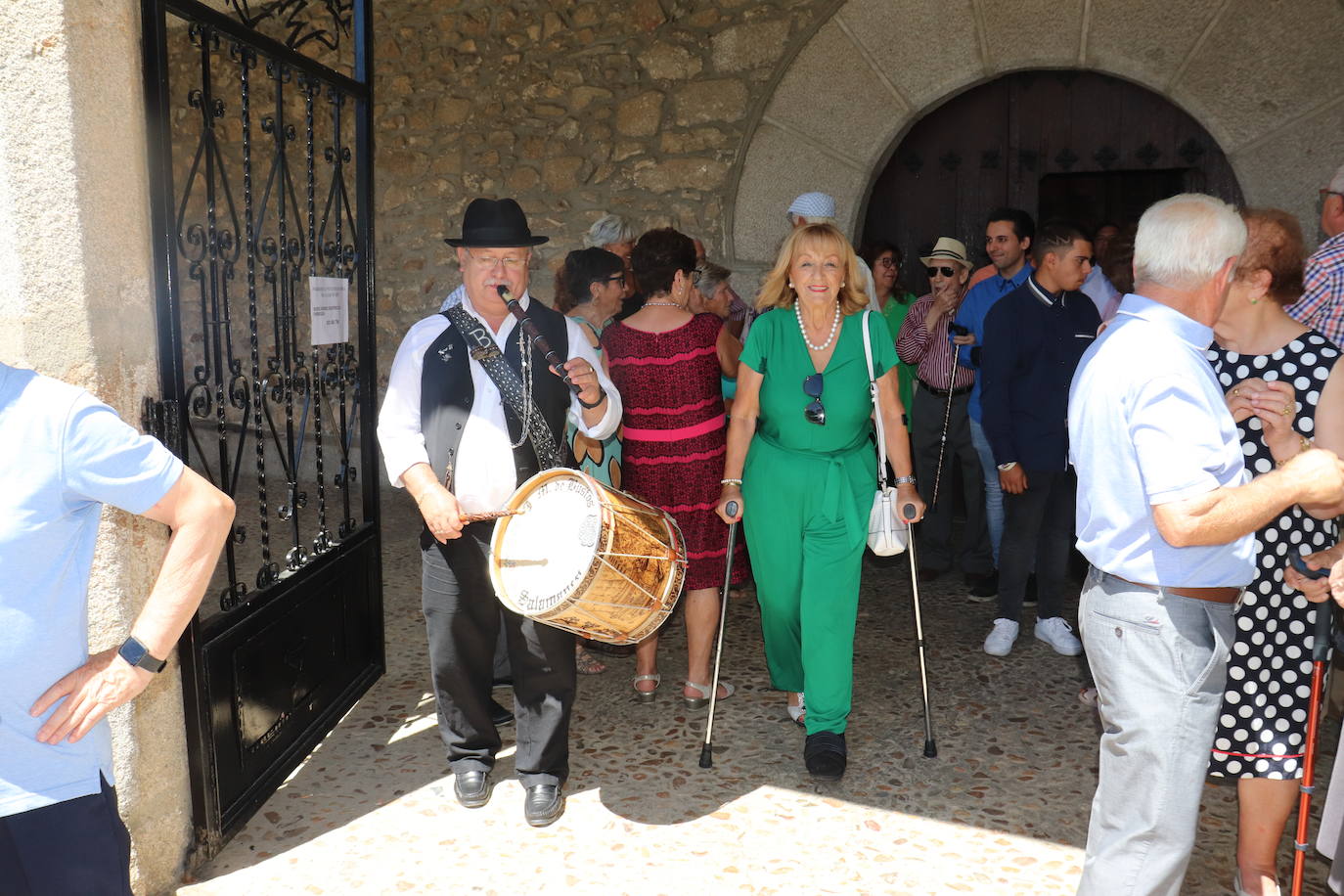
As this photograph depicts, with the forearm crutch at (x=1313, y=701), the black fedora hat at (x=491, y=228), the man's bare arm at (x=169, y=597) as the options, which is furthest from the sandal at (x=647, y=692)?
the man's bare arm at (x=169, y=597)

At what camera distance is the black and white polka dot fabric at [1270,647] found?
227cm

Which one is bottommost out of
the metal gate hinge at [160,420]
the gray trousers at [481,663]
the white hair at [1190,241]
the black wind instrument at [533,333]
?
the gray trousers at [481,663]

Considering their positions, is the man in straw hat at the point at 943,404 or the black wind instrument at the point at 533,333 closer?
the black wind instrument at the point at 533,333

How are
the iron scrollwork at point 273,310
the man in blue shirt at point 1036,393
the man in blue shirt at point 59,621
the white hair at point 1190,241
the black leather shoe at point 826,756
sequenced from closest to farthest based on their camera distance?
1. the man in blue shirt at point 59,621
2. the white hair at point 1190,241
3. the iron scrollwork at point 273,310
4. the black leather shoe at point 826,756
5. the man in blue shirt at point 1036,393

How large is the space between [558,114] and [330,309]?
3102 mm

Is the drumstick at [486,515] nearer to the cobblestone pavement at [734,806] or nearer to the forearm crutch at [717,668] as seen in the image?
the forearm crutch at [717,668]

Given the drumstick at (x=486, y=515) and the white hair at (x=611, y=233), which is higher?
the white hair at (x=611, y=233)

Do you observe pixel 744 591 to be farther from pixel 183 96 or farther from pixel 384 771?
pixel 183 96

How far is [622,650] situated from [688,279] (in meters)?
1.60

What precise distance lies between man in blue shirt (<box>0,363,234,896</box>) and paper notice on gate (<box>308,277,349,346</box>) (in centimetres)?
177

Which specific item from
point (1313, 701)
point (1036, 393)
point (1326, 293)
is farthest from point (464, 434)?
point (1326, 293)

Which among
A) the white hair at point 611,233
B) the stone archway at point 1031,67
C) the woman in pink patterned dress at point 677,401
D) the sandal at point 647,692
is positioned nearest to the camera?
the woman in pink patterned dress at point 677,401

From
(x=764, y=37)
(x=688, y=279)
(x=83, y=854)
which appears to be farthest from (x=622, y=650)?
(x=764, y=37)

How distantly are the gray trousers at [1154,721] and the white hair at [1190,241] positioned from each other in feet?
2.00
